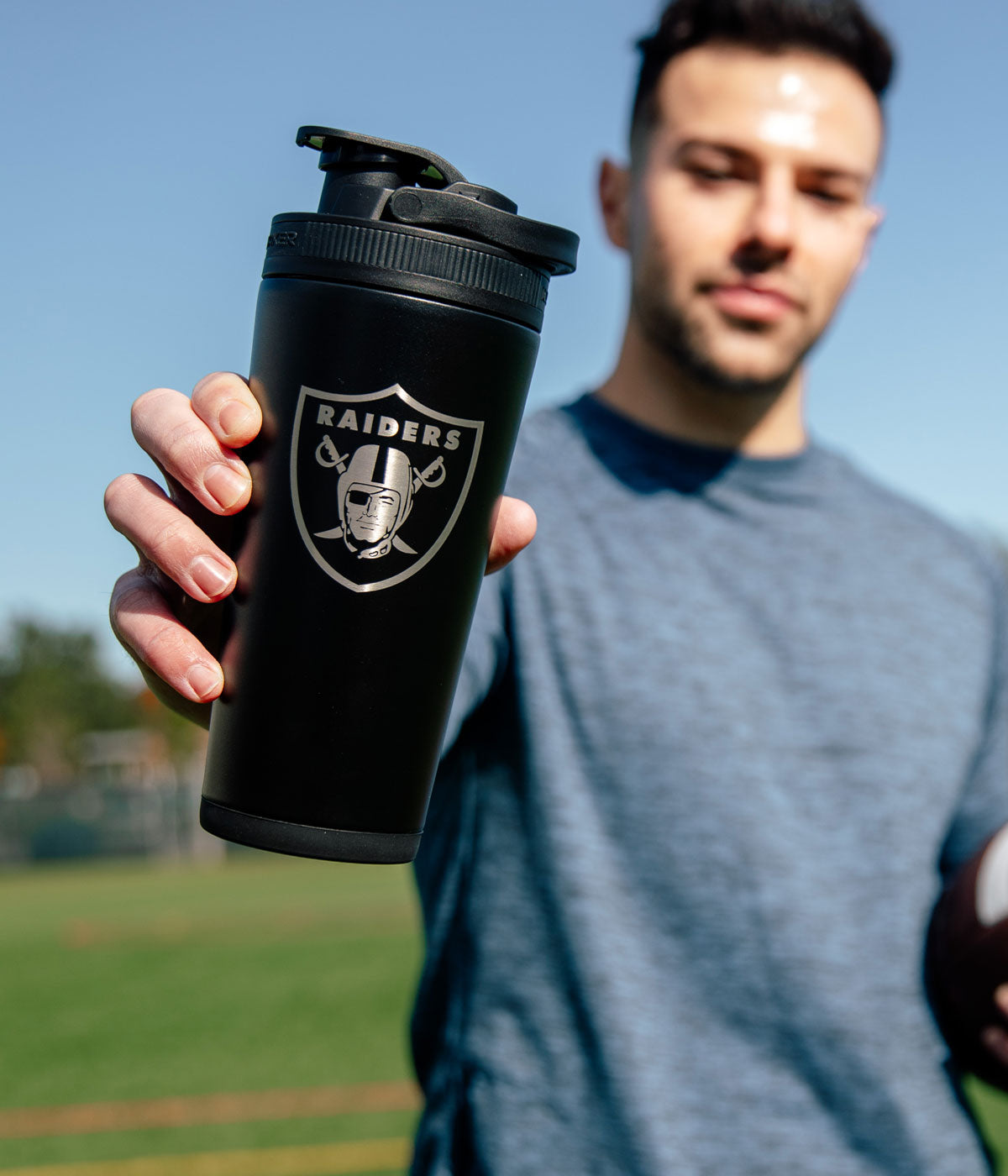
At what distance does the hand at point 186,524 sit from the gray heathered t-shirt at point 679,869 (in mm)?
561

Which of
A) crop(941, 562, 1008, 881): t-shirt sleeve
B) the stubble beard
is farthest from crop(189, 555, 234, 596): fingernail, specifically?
crop(941, 562, 1008, 881): t-shirt sleeve

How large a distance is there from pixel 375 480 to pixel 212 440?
0.53 ft

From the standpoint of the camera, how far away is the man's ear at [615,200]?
7.39 feet

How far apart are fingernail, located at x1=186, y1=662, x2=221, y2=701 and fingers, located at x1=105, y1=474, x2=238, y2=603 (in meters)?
0.06

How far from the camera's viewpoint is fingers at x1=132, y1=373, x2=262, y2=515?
3.42ft

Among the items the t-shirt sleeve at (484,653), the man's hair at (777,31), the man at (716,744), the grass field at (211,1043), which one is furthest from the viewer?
the grass field at (211,1043)

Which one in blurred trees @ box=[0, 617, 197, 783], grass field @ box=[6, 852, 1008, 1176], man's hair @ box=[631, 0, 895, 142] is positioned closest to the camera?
man's hair @ box=[631, 0, 895, 142]

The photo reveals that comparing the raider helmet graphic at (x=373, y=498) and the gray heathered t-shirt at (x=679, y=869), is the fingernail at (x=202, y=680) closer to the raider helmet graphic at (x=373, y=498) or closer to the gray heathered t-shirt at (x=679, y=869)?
the raider helmet graphic at (x=373, y=498)

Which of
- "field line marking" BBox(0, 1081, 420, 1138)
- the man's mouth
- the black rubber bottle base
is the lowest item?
"field line marking" BBox(0, 1081, 420, 1138)

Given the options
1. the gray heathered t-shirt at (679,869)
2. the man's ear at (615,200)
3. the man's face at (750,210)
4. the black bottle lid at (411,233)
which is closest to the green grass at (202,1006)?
the gray heathered t-shirt at (679,869)

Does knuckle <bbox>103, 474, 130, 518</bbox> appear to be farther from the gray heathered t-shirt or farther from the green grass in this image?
the green grass

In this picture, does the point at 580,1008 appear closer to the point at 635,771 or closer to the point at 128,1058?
the point at 635,771

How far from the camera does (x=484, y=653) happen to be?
177 cm

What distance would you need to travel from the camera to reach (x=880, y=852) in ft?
6.23
